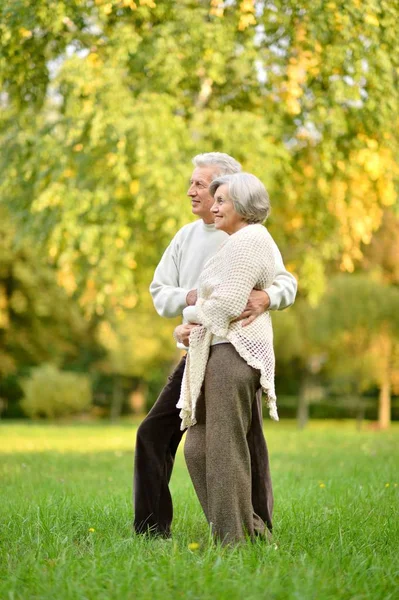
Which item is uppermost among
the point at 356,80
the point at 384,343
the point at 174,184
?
the point at 356,80

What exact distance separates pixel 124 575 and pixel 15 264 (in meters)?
20.6

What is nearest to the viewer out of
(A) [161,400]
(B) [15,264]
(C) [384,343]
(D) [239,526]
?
(D) [239,526]

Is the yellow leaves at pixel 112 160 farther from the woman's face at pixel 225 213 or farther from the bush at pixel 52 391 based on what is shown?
the bush at pixel 52 391

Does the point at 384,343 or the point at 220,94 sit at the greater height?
the point at 220,94

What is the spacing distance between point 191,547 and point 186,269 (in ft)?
5.04

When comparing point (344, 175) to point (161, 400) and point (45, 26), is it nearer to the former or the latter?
point (45, 26)

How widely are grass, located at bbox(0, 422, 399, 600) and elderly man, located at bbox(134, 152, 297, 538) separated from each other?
18 cm

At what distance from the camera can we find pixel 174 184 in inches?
438

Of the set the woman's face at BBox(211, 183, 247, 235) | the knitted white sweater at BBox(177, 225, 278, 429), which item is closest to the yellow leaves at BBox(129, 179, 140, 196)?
the woman's face at BBox(211, 183, 247, 235)

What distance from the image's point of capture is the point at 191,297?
15.4 ft

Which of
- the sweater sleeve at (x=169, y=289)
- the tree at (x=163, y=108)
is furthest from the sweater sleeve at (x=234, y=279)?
the tree at (x=163, y=108)

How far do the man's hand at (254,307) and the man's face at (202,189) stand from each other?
667 millimetres

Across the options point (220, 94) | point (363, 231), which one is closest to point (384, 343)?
point (363, 231)

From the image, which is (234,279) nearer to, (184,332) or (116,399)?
(184,332)
